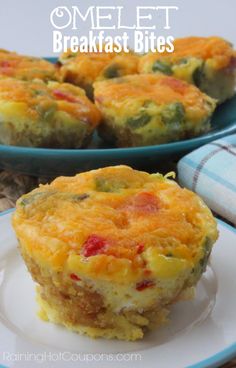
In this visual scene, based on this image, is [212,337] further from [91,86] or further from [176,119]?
[91,86]

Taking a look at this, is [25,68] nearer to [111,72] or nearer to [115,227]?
[111,72]

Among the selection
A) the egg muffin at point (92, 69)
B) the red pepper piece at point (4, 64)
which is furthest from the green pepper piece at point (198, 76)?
the red pepper piece at point (4, 64)

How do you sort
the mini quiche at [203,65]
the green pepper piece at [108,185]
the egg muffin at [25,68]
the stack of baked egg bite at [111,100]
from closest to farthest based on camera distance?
the green pepper piece at [108,185] → the stack of baked egg bite at [111,100] → the egg muffin at [25,68] → the mini quiche at [203,65]

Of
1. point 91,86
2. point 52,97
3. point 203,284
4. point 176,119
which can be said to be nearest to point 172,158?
point 176,119

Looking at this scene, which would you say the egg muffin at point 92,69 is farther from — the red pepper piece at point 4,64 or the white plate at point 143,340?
the white plate at point 143,340

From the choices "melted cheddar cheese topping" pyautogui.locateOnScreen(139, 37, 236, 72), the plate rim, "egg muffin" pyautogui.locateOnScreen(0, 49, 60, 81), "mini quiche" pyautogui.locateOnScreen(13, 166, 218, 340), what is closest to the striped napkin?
the plate rim

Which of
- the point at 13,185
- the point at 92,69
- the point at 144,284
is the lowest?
the point at 13,185

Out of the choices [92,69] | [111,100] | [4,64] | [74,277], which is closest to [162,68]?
[92,69]
